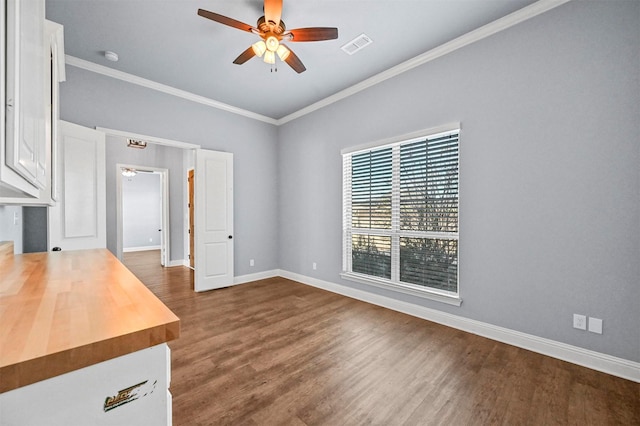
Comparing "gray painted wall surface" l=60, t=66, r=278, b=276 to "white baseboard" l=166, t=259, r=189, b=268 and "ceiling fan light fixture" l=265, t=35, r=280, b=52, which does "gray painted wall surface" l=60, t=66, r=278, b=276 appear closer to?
"white baseboard" l=166, t=259, r=189, b=268

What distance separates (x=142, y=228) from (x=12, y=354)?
9.81 metres

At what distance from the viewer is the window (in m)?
2.97

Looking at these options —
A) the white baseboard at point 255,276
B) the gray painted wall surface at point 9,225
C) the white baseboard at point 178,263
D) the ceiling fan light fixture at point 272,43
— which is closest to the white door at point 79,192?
the gray painted wall surface at point 9,225

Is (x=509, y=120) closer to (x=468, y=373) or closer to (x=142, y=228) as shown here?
(x=468, y=373)

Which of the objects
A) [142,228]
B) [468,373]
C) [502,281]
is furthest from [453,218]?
[142,228]

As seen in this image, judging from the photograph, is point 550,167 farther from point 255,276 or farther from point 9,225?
point 9,225

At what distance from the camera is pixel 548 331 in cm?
231

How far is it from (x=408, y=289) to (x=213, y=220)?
3210 millimetres

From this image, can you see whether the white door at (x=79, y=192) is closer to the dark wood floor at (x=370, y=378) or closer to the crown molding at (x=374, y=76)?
the crown molding at (x=374, y=76)

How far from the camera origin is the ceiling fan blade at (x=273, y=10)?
212 centimetres

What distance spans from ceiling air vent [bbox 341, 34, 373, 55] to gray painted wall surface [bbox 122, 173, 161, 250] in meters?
7.95

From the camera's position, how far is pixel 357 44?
9.53ft

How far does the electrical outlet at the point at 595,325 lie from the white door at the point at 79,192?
502 centimetres

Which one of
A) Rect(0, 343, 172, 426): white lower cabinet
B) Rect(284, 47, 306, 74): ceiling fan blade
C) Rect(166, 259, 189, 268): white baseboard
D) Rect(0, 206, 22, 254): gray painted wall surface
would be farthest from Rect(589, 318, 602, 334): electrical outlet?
Rect(166, 259, 189, 268): white baseboard
